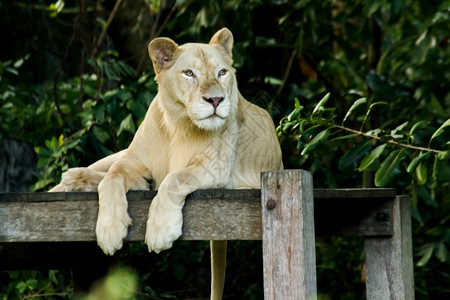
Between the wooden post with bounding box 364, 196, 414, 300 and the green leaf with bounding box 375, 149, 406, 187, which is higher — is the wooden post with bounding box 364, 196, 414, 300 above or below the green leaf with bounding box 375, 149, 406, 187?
below

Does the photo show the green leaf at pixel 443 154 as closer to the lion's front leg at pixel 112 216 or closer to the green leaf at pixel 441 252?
the lion's front leg at pixel 112 216

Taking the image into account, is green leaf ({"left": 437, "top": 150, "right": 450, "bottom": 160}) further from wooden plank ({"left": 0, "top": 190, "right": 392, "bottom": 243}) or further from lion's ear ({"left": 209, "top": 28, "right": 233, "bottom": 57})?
lion's ear ({"left": 209, "top": 28, "right": 233, "bottom": 57})

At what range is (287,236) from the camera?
2.26 metres

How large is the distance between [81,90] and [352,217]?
2.56 metres

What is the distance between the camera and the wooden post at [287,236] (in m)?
2.24

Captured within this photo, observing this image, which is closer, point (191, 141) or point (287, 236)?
point (287, 236)

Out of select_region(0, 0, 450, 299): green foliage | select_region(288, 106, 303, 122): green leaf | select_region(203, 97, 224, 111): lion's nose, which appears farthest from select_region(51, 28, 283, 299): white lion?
select_region(0, 0, 450, 299): green foliage

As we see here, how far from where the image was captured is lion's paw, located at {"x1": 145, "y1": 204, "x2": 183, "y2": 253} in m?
2.41

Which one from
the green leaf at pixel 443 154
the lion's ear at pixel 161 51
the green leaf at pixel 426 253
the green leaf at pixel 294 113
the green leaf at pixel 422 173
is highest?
the lion's ear at pixel 161 51

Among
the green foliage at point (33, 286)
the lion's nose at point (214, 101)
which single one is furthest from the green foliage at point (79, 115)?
the lion's nose at point (214, 101)

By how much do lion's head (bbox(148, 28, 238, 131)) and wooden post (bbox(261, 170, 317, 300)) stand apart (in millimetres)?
602

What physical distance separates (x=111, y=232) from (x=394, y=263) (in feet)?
4.27

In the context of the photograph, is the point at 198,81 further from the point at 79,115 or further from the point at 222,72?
the point at 79,115

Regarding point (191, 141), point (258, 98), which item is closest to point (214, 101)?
point (191, 141)
